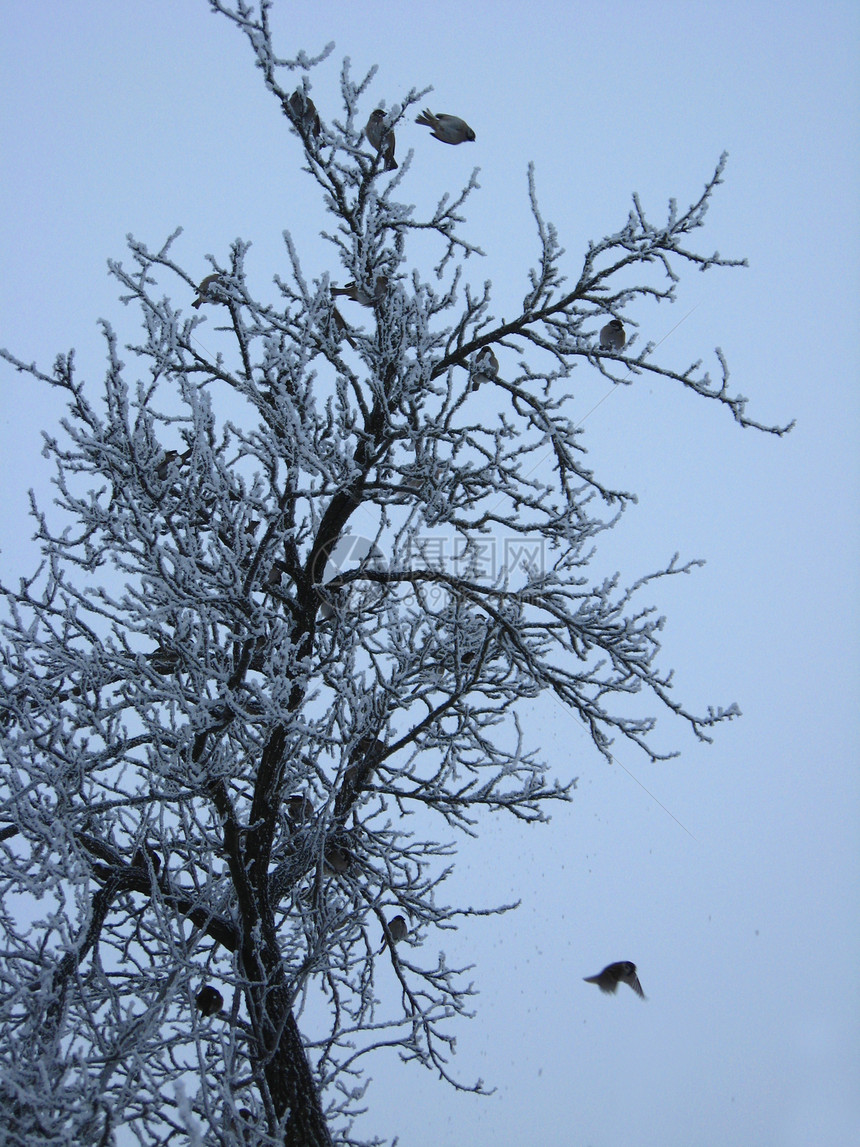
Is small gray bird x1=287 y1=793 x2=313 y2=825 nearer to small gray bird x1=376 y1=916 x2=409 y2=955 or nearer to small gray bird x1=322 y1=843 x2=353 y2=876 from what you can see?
small gray bird x1=322 y1=843 x2=353 y2=876

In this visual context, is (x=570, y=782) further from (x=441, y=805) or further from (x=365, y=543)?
(x=365, y=543)

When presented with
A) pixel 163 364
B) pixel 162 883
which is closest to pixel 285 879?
pixel 162 883

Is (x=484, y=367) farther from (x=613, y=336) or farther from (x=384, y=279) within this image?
(x=613, y=336)

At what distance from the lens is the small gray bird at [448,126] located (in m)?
4.56

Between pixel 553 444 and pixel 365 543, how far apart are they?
1.29 m

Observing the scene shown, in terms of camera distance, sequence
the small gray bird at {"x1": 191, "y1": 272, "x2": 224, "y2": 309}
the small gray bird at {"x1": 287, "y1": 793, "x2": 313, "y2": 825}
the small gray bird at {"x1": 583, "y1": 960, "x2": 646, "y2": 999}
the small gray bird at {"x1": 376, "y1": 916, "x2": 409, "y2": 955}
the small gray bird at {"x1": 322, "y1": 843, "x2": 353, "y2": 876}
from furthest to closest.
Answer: the small gray bird at {"x1": 376, "y1": 916, "x2": 409, "y2": 955} < the small gray bird at {"x1": 322, "y1": 843, "x2": 353, "y2": 876} < the small gray bird at {"x1": 287, "y1": 793, "x2": 313, "y2": 825} < the small gray bird at {"x1": 191, "y1": 272, "x2": 224, "y2": 309} < the small gray bird at {"x1": 583, "y1": 960, "x2": 646, "y2": 999}

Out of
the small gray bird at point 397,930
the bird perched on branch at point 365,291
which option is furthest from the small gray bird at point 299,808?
the bird perched on branch at point 365,291

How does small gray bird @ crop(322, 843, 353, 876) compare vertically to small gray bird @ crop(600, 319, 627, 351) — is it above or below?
below

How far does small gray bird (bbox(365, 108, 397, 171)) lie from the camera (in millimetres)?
4578

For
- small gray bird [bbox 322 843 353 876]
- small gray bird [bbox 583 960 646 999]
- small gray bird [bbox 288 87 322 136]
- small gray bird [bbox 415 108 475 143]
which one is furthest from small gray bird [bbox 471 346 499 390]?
small gray bird [bbox 583 960 646 999]

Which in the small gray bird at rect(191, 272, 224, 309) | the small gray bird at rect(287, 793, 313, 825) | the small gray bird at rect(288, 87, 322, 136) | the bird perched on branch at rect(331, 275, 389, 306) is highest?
the small gray bird at rect(288, 87, 322, 136)

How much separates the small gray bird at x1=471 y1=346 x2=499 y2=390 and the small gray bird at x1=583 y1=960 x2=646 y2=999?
3.32 m

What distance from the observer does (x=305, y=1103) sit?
4.41 m

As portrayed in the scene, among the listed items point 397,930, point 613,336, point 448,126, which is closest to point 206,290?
point 448,126
